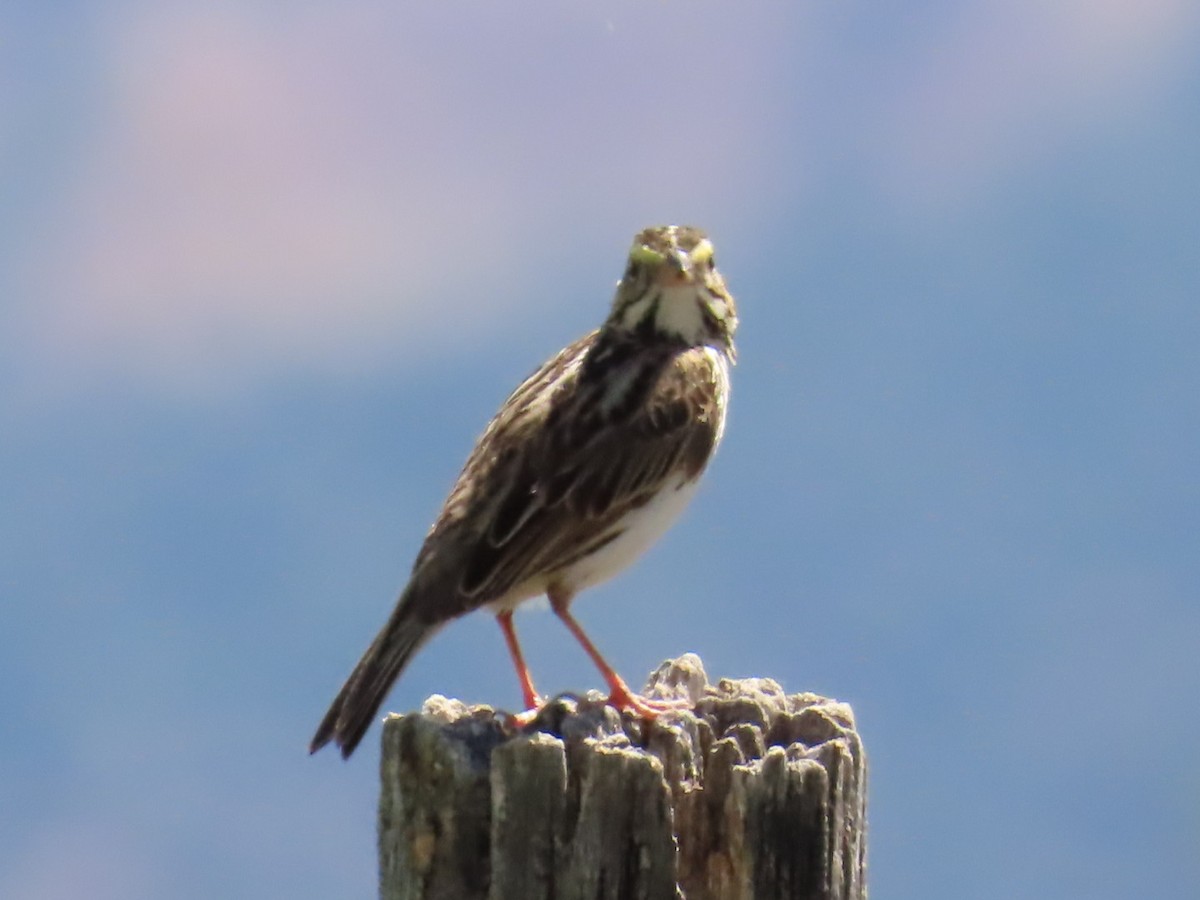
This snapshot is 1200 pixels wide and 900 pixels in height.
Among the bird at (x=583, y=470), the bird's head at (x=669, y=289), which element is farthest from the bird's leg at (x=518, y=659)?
the bird's head at (x=669, y=289)

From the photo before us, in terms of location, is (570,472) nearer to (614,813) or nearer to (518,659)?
(518,659)

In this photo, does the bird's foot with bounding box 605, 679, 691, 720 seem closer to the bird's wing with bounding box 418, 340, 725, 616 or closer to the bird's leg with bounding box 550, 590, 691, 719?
the bird's leg with bounding box 550, 590, 691, 719

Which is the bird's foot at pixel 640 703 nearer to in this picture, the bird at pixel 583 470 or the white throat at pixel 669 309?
the bird at pixel 583 470

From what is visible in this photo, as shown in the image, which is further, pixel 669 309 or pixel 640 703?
pixel 669 309

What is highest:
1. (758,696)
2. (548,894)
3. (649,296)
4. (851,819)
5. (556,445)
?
(649,296)

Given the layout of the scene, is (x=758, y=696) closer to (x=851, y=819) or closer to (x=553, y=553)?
(x=851, y=819)

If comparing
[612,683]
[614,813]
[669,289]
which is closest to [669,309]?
[669,289]

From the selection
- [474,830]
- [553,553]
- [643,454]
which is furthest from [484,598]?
[474,830]
